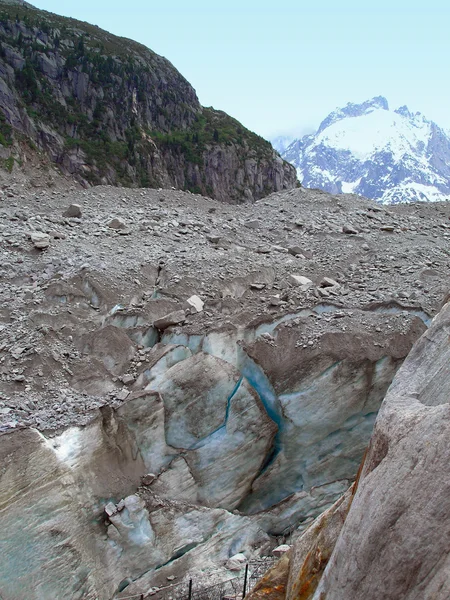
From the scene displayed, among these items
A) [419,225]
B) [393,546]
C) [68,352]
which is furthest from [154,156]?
[393,546]

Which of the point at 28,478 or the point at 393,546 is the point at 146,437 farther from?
the point at 393,546

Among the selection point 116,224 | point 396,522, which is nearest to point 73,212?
point 116,224

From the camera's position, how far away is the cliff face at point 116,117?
65.6 meters

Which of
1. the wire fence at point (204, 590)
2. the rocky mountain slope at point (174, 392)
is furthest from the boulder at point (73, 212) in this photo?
the wire fence at point (204, 590)

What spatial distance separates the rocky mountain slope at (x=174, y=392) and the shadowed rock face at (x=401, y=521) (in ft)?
16.1

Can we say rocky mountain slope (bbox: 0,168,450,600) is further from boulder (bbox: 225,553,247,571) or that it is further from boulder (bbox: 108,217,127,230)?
boulder (bbox: 108,217,127,230)

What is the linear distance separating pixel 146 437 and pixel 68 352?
257cm

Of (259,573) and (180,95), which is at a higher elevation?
(180,95)

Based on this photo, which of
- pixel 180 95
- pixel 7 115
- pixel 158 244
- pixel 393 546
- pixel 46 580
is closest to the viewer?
pixel 393 546

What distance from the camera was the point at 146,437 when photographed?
1105cm

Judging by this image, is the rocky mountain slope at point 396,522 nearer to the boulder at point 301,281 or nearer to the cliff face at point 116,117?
the boulder at point 301,281

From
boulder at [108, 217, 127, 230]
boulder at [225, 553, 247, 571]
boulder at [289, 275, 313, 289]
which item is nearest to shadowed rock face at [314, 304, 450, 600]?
boulder at [225, 553, 247, 571]

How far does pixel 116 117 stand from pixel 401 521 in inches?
3012

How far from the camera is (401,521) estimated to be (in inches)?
218
